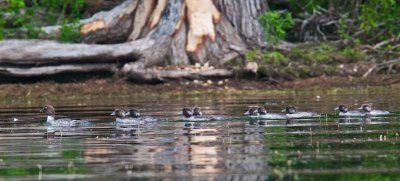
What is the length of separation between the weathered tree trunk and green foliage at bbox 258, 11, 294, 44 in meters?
0.21

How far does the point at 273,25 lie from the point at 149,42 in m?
3.72

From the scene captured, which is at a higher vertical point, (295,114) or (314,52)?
(314,52)

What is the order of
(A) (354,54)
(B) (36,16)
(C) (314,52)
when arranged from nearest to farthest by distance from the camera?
1. (A) (354,54)
2. (C) (314,52)
3. (B) (36,16)

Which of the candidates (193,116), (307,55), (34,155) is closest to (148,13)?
(307,55)

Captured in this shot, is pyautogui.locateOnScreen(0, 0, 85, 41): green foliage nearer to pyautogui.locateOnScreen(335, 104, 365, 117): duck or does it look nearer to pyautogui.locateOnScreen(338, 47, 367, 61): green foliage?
pyautogui.locateOnScreen(338, 47, 367, 61): green foliage

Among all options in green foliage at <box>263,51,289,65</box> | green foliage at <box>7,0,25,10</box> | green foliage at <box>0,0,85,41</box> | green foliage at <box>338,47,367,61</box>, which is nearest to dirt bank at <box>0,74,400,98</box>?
green foliage at <box>263,51,289,65</box>

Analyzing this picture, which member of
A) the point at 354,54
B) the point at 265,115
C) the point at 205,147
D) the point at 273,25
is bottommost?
the point at 205,147

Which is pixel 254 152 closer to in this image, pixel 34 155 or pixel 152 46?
pixel 34 155

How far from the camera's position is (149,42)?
106ft

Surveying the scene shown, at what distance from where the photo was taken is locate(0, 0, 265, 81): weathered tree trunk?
3197 centimetres

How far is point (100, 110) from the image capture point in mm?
25828

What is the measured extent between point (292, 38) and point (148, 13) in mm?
5052

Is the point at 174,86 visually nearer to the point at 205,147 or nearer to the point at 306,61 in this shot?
the point at 306,61

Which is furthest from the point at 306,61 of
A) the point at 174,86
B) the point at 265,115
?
the point at 265,115
